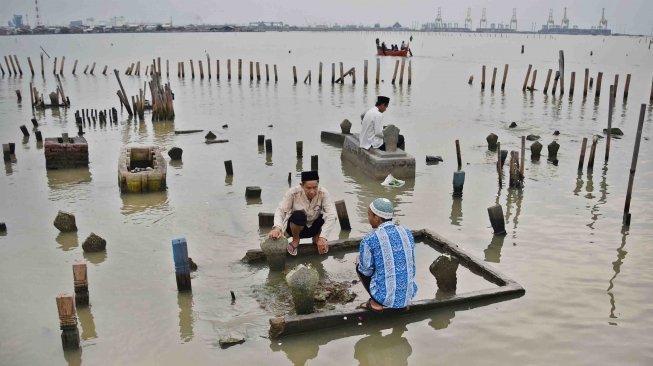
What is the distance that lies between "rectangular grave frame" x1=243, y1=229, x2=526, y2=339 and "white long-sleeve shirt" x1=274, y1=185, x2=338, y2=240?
1.87 ft

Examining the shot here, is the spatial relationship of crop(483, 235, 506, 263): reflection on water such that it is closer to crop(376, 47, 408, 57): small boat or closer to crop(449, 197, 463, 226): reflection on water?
crop(449, 197, 463, 226): reflection on water

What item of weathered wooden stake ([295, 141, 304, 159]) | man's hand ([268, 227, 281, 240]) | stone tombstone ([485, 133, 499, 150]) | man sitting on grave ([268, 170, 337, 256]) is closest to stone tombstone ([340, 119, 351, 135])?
weathered wooden stake ([295, 141, 304, 159])

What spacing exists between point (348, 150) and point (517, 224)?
Answer: 5524 millimetres

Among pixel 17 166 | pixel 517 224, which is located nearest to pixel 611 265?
pixel 517 224

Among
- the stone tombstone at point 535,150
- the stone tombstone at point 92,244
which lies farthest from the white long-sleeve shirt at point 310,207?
the stone tombstone at point 535,150

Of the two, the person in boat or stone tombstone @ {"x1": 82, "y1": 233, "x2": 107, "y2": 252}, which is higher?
the person in boat

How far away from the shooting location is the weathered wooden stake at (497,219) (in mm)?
9391

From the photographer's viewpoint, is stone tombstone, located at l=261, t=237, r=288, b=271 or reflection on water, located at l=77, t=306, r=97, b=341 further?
stone tombstone, located at l=261, t=237, r=288, b=271

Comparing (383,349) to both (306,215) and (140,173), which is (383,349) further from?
(140,173)

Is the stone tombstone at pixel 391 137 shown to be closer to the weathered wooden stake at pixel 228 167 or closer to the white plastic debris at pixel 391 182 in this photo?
the white plastic debris at pixel 391 182

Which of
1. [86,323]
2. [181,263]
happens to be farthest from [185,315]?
[86,323]

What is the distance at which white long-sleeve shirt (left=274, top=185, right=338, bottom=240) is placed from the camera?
7711mm

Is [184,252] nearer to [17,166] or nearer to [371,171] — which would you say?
[371,171]

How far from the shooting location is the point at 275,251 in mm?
7629
